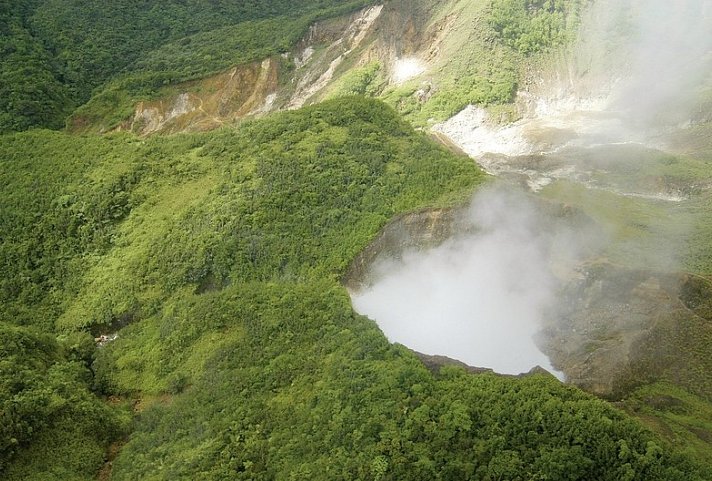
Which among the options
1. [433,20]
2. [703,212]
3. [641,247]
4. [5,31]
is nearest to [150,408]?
[641,247]

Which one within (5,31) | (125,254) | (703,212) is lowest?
(703,212)

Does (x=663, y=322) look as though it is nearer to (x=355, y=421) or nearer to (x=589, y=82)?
(x=355, y=421)

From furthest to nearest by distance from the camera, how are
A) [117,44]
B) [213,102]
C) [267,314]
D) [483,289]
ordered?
[117,44] → [213,102] → [483,289] → [267,314]

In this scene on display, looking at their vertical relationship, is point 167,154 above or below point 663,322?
above

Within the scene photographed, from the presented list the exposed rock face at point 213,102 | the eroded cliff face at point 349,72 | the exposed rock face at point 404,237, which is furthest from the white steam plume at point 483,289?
the exposed rock face at point 213,102

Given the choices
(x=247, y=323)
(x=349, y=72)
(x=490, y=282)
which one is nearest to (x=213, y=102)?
(x=349, y=72)

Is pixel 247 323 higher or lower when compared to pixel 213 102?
lower

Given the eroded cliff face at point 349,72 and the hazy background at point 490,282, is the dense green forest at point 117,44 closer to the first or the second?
the eroded cliff face at point 349,72

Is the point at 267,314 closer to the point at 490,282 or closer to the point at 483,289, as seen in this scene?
the point at 483,289
